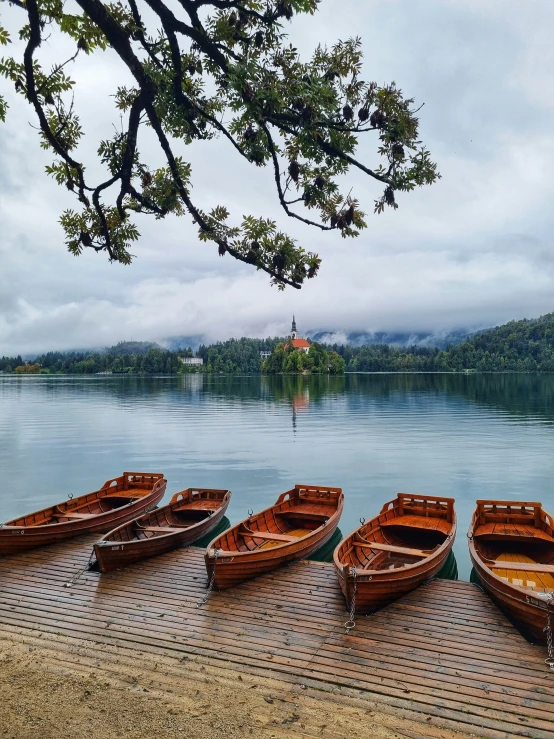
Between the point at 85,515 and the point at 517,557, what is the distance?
11867 mm

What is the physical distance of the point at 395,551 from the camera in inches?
450

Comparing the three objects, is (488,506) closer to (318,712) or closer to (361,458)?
(318,712)

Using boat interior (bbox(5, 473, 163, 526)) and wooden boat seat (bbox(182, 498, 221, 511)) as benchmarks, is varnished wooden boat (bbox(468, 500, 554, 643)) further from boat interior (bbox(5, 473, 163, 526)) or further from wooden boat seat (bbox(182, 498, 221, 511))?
boat interior (bbox(5, 473, 163, 526))

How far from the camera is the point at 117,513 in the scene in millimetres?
16078

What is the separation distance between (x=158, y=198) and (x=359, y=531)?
31.5 ft

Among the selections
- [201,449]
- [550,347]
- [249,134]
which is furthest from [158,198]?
[550,347]

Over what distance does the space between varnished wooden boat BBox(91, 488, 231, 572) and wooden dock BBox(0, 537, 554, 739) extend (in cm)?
40

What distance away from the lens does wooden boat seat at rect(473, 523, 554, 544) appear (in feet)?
44.5

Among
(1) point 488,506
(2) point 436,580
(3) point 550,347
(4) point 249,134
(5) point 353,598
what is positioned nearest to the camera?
(4) point 249,134

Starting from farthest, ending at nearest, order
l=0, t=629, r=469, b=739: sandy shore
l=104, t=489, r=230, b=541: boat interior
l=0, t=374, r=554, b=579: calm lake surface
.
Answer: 1. l=0, t=374, r=554, b=579: calm lake surface
2. l=104, t=489, r=230, b=541: boat interior
3. l=0, t=629, r=469, b=739: sandy shore

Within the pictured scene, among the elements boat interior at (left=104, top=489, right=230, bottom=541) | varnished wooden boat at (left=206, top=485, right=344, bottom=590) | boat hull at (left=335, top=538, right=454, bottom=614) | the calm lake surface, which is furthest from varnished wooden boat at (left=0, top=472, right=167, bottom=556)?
boat hull at (left=335, top=538, right=454, bottom=614)

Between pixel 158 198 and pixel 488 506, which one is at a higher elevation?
pixel 158 198

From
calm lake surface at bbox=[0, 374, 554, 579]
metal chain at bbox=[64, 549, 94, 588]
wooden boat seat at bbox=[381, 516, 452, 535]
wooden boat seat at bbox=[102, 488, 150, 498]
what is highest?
wooden boat seat at bbox=[102, 488, 150, 498]

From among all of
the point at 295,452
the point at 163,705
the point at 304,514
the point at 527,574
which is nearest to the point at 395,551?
the point at 527,574
